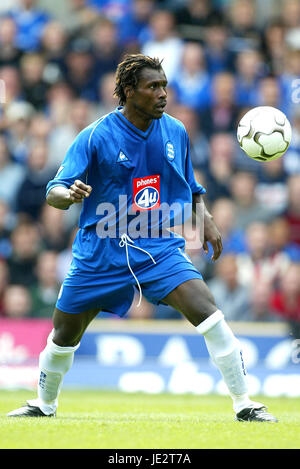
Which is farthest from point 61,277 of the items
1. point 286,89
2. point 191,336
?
point 286,89

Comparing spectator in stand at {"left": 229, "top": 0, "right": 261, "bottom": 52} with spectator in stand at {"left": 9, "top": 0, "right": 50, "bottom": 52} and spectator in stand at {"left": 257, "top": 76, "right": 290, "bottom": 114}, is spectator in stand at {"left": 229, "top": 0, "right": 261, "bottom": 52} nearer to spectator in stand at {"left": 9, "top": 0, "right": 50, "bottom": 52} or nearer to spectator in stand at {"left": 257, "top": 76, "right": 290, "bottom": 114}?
spectator in stand at {"left": 257, "top": 76, "right": 290, "bottom": 114}

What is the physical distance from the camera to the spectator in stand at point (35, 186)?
44.0 ft

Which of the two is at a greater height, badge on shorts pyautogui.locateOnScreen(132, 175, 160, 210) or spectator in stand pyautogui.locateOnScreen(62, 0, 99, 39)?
spectator in stand pyautogui.locateOnScreen(62, 0, 99, 39)

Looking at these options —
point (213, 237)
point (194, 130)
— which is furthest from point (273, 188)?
point (213, 237)

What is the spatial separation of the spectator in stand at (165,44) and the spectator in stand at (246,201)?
2.26 meters

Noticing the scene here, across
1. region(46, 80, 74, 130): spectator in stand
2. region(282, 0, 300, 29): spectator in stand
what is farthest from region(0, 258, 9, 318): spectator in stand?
region(282, 0, 300, 29): spectator in stand

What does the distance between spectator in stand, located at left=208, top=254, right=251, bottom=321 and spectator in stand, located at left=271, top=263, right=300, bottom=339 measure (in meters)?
0.39

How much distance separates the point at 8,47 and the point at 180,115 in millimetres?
3449

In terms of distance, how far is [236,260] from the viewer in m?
12.3

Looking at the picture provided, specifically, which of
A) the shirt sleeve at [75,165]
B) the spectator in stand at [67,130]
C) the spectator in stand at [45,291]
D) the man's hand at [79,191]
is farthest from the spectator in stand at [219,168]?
the man's hand at [79,191]

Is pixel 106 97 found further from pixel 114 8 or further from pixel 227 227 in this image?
pixel 227 227

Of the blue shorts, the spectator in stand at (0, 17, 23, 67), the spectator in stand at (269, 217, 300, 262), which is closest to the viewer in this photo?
the blue shorts

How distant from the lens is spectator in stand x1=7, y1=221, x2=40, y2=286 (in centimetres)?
1284

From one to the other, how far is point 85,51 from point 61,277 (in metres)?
4.01
